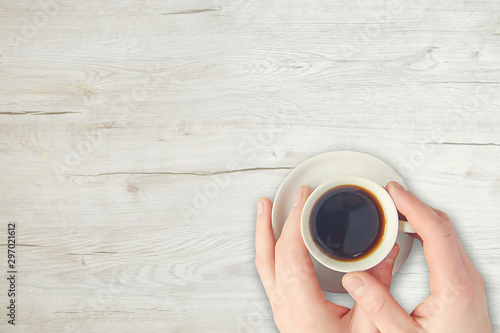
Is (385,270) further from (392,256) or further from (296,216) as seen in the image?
(296,216)

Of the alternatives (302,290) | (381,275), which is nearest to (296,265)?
(302,290)

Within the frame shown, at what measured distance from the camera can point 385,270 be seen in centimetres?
67

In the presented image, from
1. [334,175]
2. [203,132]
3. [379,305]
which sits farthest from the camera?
[203,132]

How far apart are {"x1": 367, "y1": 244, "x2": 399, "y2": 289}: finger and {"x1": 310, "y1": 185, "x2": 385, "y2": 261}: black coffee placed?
42mm

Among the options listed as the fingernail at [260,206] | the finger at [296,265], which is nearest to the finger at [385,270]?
the finger at [296,265]

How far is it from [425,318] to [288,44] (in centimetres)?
61

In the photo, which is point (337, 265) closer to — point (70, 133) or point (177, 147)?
point (177, 147)

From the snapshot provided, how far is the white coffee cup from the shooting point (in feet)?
2.03

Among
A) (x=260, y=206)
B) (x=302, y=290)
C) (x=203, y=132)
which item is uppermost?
(x=203, y=132)

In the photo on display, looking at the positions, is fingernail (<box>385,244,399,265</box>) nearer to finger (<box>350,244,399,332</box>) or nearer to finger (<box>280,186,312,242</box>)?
finger (<box>350,244,399,332</box>)

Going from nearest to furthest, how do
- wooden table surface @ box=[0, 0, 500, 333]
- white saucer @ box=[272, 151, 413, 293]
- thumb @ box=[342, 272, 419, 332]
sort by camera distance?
thumb @ box=[342, 272, 419, 332], white saucer @ box=[272, 151, 413, 293], wooden table surface @ box=[0, 0, 500, 333]

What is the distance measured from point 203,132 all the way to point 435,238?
1.66 ft

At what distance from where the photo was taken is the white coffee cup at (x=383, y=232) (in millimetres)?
619

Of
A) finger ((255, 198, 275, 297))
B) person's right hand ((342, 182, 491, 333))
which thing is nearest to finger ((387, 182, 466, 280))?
person's right hand ((342, 182, 491, 333))
